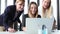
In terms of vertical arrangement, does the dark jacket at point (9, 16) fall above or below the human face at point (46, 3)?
below

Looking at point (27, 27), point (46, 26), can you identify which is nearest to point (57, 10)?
point (46, 26)

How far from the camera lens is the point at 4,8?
4.46ft

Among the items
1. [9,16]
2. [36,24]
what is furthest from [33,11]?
[9,16]

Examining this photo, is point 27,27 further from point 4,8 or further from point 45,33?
point 4,8

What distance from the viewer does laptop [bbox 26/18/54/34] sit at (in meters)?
1.37

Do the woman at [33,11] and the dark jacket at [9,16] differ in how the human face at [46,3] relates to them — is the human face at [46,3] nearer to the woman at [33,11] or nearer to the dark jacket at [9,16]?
the woman at [33,11]

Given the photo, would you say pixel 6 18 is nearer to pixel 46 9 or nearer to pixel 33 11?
pixel 33 11

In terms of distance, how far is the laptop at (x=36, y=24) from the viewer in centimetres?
137

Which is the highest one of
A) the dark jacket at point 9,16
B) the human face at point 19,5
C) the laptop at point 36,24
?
the human face at point 19,5

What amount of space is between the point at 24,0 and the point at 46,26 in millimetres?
380

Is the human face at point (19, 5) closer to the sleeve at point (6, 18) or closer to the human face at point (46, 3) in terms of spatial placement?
the sleeve at point (6, 18)

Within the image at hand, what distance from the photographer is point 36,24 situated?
1382 millimetres

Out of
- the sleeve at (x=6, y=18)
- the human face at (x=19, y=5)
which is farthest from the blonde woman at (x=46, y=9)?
the sleeve at (x=6, y=18)

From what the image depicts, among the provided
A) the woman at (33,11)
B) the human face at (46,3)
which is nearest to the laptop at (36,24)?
the woman at (33,11)
